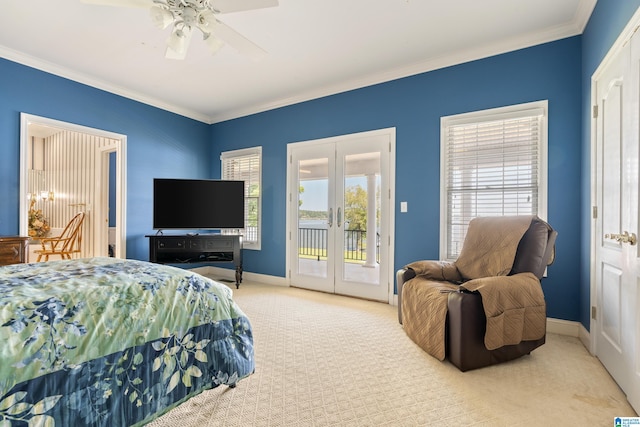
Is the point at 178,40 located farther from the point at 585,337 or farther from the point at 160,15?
the point at 585,337

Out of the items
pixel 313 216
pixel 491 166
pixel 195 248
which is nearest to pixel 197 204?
pixel 195 248

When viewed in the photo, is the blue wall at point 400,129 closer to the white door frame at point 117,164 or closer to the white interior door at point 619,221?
the white door frame at point 117,164

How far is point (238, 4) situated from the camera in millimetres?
2047

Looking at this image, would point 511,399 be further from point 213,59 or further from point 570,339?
point 213,59

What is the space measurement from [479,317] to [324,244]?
93.9 inches

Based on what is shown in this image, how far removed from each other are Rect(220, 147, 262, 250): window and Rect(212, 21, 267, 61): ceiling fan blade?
7.93 feet

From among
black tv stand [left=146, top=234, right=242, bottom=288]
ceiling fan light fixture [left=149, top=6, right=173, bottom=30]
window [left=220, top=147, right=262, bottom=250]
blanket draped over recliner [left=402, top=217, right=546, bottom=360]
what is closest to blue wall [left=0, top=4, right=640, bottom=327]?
window [left=220, top=147, right=262, bottom=250]

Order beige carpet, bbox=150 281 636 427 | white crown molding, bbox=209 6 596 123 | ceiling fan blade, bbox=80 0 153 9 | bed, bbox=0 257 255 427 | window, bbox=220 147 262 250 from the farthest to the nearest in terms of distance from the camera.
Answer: window, bbox=220 147 262 250 → white crown molding, bbox=209 6 596 123 → ceiling fan blade, bbox=80 0 153 9 → beige carpet, bbox=150 281 636 427 → bed, bbox=0 257 255 427

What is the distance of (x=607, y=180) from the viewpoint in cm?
218

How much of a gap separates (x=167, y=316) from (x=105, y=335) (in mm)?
263

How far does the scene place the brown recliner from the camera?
2.13 metres

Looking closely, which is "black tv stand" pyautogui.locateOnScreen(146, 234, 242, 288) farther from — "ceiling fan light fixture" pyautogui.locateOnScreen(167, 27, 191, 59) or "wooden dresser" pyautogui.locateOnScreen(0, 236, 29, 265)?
"ceiling fan light fixture" pyautogui.locateOnScreen(167, 27, 191, 59)

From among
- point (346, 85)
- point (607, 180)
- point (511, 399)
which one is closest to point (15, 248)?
point (346, 85)

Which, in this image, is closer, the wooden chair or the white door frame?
the white door frame
